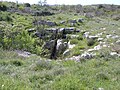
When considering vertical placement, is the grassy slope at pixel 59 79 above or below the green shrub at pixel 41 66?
above

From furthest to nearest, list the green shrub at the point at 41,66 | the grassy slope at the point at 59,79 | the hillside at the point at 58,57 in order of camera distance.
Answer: the green shrub at the point at 41,66
the hillside at the point at 58,57
the grassy slope at the point at 59,79

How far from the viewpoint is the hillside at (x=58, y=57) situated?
7684 millimetres

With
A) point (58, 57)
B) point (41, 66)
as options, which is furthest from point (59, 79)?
point (58, 57)

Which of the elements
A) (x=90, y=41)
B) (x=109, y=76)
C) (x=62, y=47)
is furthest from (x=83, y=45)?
(x=109, y=76)

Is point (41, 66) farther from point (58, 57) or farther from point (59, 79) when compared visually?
point (58, 57)

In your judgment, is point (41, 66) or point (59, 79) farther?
A: point (41, 66)

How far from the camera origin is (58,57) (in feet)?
80.1

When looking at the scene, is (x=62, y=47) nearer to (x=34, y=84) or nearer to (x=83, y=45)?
(x=83, y=45)

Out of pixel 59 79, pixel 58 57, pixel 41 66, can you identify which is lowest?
pixel 58 57

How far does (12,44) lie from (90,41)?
6.41 metres

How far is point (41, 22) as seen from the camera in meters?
35.5

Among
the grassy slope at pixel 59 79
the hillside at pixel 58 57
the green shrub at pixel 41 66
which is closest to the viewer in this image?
the grassy slope at pixel 59 79

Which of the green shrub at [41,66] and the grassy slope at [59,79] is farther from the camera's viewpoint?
the green shrub at [41,66]

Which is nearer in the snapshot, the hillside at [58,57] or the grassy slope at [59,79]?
the grassy slope at [59,79]
